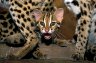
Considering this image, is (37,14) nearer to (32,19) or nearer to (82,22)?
(32,19)

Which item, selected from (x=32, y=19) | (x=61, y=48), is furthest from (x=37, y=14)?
(x=61, y=48)

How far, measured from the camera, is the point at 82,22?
220 cm

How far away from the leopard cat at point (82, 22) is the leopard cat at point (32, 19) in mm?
116

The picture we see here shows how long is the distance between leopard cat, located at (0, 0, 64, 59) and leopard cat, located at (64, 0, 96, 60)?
12cm

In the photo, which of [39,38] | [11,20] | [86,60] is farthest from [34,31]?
[86,60]

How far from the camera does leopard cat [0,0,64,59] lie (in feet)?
7.10

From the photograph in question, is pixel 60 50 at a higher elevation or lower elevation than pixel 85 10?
lower

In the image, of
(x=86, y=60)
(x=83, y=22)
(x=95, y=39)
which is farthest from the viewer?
(x=95, y=39)

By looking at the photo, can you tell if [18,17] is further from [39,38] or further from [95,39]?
[95,39]

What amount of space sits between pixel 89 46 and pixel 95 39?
0.44 feet

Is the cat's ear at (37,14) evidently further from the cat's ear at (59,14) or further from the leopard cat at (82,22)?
the leopard cat at (82,22)

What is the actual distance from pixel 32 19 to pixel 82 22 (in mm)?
307

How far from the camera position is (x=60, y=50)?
2.26 meters

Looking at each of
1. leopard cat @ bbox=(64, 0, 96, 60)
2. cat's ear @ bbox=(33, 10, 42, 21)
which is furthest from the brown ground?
cat's ear @ bbox=(33, 10, 42, 21)
